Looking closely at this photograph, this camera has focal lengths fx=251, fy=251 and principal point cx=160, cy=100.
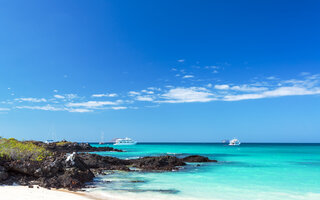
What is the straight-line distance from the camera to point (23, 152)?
2062cm

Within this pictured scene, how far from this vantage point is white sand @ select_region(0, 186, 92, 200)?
12.1m

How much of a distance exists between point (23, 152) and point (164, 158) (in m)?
16.5

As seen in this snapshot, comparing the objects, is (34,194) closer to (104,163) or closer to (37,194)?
(37,194)

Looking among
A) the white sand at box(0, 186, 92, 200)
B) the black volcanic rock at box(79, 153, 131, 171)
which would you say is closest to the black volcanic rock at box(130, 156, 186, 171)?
the black volcanic rock at box(79, 153, 131, 171)

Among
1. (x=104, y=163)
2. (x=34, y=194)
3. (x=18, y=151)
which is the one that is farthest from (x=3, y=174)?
(x=104, y=163)

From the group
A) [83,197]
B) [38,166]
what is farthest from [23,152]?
[83,197]

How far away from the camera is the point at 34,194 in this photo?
1287 cm

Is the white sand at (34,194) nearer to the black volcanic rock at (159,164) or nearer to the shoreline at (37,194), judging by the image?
the shoreline at (37,194)

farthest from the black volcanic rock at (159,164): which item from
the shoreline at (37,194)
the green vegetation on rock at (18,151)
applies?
the shoreline at (37,194)

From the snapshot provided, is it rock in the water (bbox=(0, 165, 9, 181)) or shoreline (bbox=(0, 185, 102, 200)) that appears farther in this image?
rock in the water (bbox=(0, 165, 9, 181))

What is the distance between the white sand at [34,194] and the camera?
478 inches

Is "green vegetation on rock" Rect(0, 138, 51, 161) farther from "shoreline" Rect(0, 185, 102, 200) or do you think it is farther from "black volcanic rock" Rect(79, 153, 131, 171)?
"black volcanic rock" Rect(79, 153, 131, 171)

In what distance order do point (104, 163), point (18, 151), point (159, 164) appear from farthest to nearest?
point (104, 163) → point (159, 164) → point (18, 151)

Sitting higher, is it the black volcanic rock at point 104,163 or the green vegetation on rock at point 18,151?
the green vegetation on rock at point 18,151
